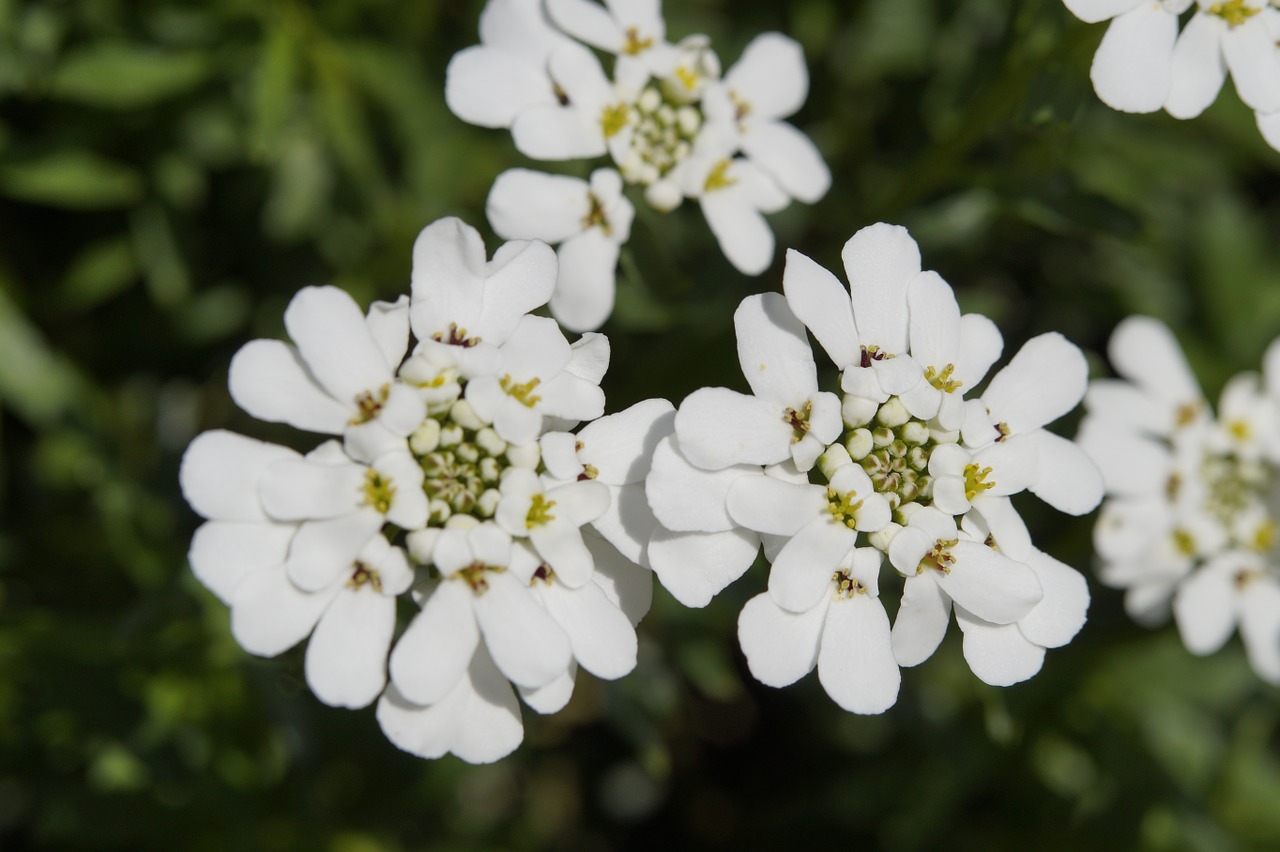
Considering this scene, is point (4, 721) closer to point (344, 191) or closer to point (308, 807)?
point (308, 807)

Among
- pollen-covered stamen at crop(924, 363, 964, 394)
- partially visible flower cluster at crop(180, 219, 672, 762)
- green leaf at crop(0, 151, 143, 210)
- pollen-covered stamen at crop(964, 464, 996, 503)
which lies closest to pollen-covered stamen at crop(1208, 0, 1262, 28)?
pollen-covered stamen at crop(924, 363, 964, 394)

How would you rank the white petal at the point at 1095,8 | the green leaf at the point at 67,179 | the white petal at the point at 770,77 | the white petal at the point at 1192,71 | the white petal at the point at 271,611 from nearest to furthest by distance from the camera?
the white petal at the point at 271,611 → the white petal at the point at 1095,8 → the white petal at the point at 1192,71 → the white petal at the point at 770,77 → the green leaf at the point at 67,179

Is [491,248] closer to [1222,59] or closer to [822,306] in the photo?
[822,306]

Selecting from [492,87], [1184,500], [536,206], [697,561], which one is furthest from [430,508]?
[1184,500]

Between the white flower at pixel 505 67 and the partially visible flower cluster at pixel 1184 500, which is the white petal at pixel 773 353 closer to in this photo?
the white flower at pixel 505 67

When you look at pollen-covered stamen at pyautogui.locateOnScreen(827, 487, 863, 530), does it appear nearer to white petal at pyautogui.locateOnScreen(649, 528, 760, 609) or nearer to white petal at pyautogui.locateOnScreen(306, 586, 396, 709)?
white petal at pyautogui.locateOnScreen(649, 528, 760, 609)

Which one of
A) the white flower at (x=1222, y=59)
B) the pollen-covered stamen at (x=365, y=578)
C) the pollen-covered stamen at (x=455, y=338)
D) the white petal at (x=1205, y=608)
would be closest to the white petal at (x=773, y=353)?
the pollen-covered stamen at (x=455, y=338)

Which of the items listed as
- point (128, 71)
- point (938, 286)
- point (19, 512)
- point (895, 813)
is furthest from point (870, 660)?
point (19, 512)
